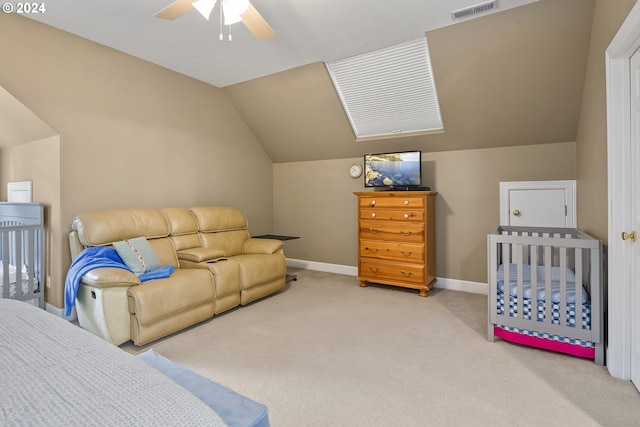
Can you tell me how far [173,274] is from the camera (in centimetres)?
296

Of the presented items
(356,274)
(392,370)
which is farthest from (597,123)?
(356,274)

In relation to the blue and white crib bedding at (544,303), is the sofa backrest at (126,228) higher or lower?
higher

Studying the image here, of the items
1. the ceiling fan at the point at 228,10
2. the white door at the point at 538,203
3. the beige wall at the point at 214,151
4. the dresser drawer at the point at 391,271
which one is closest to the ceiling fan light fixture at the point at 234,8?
the ceiling fan at the point at 228,10

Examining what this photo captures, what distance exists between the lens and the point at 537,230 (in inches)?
132

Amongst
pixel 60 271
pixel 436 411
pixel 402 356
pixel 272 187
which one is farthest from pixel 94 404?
pixel 272 187

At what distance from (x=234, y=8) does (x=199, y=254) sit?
2186 mm

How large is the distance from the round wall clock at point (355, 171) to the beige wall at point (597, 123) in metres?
2.52

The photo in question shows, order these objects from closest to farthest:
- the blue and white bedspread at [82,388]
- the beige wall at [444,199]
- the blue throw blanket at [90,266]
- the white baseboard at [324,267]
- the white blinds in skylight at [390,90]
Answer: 1. the blue and white bedspread at [82,388]
2. the blue throw blanket at [90,266]
3. the white blinds in skylight at [390,90]
4. the beige wall at [444,199]
5. the white baseboard at [324,267]

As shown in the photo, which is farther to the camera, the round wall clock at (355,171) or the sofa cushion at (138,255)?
the round wall clock at (355,171)

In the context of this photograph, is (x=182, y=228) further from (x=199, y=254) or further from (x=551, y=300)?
(x=551, y=300)

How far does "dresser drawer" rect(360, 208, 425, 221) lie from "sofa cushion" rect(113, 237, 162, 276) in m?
2.42

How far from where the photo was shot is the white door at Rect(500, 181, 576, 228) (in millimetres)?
3555

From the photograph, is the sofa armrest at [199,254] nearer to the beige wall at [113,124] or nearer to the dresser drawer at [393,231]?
the beige wall at [113,124]

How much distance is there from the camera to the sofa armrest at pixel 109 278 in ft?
8.11
